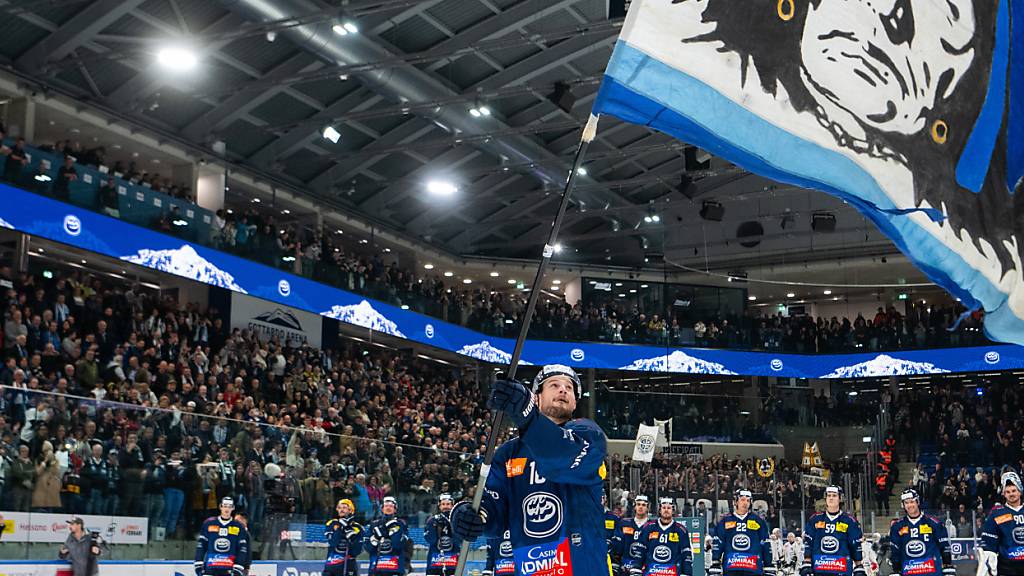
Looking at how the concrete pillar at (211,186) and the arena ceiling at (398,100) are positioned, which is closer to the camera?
the arena ceiling at (398,100)

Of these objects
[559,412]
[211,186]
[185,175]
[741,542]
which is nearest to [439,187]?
[211,186]

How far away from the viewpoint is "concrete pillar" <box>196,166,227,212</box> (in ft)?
96.3

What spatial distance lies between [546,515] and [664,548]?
10801 mm

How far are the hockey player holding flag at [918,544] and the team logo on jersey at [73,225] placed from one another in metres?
16.0

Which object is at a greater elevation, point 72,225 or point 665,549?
point 72,225

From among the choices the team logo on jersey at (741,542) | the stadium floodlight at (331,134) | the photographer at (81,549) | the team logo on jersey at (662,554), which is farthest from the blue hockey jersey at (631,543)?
the stadium floodlight at (331,134)

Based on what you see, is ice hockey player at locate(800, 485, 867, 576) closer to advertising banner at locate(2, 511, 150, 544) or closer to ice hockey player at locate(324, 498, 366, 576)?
ice hockey player at locate(324, 498, 366, 576)

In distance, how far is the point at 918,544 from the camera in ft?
46.5

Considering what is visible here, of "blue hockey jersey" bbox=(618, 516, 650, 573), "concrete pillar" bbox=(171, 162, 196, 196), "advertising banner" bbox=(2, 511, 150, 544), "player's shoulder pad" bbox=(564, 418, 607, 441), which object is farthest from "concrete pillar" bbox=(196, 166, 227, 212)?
"player's shoulder pad" bbox=(564, 418, 607, 441)

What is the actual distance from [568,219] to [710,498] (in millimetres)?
14590

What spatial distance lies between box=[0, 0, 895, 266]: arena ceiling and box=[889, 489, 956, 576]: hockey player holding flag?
10.5 meters

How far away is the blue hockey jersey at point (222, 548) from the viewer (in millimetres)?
13938

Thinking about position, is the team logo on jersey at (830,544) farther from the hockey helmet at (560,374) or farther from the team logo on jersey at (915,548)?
the hockey helmet at (560,374)

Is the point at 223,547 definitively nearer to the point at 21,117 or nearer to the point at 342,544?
the point at 342,544
